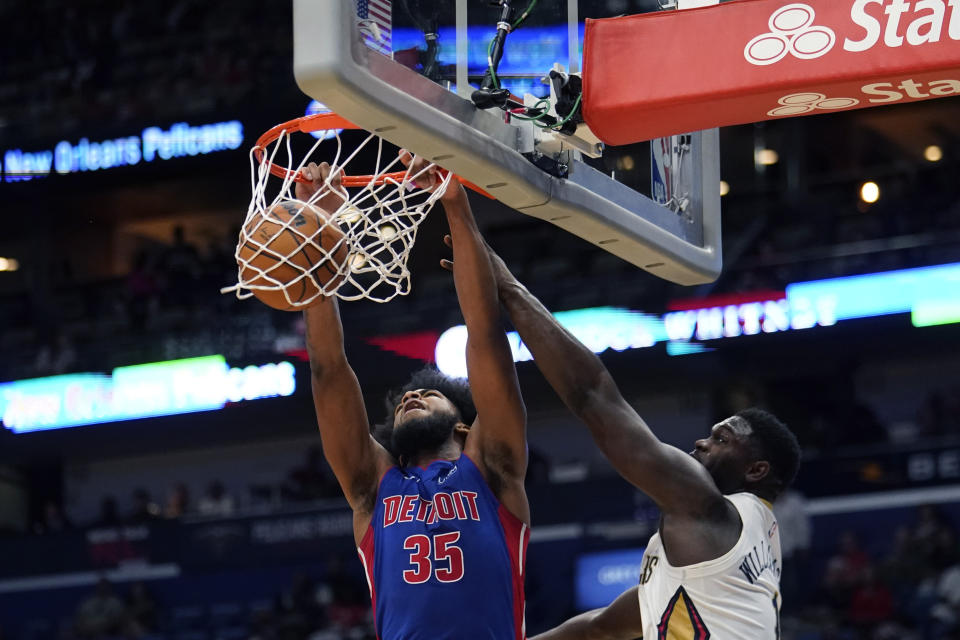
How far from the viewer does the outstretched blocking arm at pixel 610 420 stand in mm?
3752

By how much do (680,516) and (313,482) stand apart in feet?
40.6

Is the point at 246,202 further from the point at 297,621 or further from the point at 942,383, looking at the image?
the point at 942,383

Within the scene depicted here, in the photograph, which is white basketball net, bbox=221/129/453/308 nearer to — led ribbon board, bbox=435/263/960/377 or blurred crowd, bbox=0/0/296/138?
led ribbon board, bbox=435/263/960/377

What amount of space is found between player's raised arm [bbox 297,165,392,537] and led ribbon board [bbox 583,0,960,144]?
1027 millimetres

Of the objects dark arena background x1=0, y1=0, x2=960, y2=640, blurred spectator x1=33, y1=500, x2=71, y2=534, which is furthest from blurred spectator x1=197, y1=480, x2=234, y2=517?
blurred spectator x1=33, y1=500, x2=71, y2=534

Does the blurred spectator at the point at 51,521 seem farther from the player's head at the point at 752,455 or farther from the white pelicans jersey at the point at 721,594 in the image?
the white pelicans jersey at the point at 721,594

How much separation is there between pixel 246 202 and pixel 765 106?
16104 millimetres

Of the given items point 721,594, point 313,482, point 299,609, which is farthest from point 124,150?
point 721,594

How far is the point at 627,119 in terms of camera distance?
3.61m

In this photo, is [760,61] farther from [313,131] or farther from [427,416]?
[427,416]

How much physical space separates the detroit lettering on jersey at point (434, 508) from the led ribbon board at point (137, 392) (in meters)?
11.3

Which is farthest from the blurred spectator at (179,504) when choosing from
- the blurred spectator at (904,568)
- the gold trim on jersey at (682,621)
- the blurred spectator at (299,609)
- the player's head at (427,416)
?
the gold trim on jersey at (682,621)

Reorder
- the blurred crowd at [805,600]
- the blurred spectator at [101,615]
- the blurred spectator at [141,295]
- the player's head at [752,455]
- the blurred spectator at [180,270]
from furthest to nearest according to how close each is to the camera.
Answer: the blurred spectator at [180,270] < the blurred spectator at [141,295] < the blurred spectator at [101,615] < the blurred crowd at [805,600] < the player's head at [752,455]

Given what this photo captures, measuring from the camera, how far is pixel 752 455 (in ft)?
13.4
